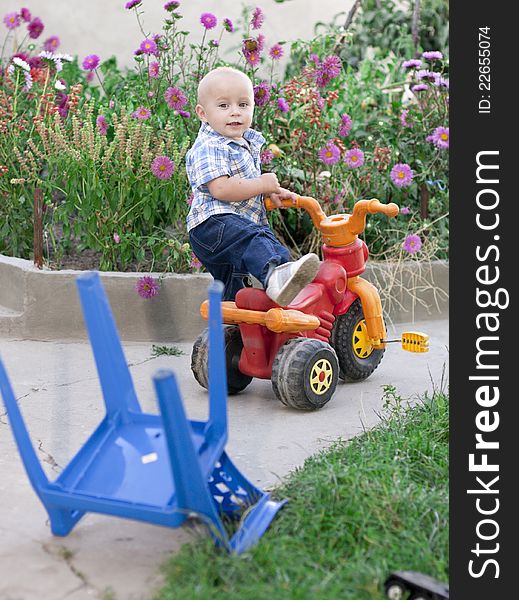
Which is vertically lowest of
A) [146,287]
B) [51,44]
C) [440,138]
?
[146,287]

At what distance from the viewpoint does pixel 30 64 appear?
20.3 ft

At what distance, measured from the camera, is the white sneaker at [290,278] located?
392cm

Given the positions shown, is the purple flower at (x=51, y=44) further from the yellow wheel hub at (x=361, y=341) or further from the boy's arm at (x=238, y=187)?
the yellow wheel hub at (x=361, y=341)

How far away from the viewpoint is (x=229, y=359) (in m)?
4.31

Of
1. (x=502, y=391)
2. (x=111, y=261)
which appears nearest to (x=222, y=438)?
(x=502, y=391)

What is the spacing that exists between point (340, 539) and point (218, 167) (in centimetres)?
178

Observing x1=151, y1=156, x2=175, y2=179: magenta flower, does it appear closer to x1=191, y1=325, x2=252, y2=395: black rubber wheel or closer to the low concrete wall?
the low concrete wall

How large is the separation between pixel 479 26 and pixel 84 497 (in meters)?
1.71

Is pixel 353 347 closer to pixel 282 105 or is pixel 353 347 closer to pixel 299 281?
pixel 299 281

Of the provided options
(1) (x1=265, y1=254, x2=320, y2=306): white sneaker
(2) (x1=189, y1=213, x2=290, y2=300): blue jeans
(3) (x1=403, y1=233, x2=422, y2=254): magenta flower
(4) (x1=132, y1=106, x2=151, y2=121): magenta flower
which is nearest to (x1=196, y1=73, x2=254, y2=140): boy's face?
(2) (x1=189, y1=213, x2=290, y2=300): blue jeans

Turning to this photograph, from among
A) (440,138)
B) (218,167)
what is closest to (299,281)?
(218,167)

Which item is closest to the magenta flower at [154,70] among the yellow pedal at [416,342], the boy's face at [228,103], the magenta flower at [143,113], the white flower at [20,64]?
the magenta flower at [143,113]

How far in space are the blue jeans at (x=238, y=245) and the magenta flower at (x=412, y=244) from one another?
141 cm

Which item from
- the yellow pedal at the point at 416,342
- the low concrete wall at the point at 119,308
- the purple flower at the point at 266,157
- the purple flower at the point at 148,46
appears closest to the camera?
the yellow pedal at the point at 416,342
